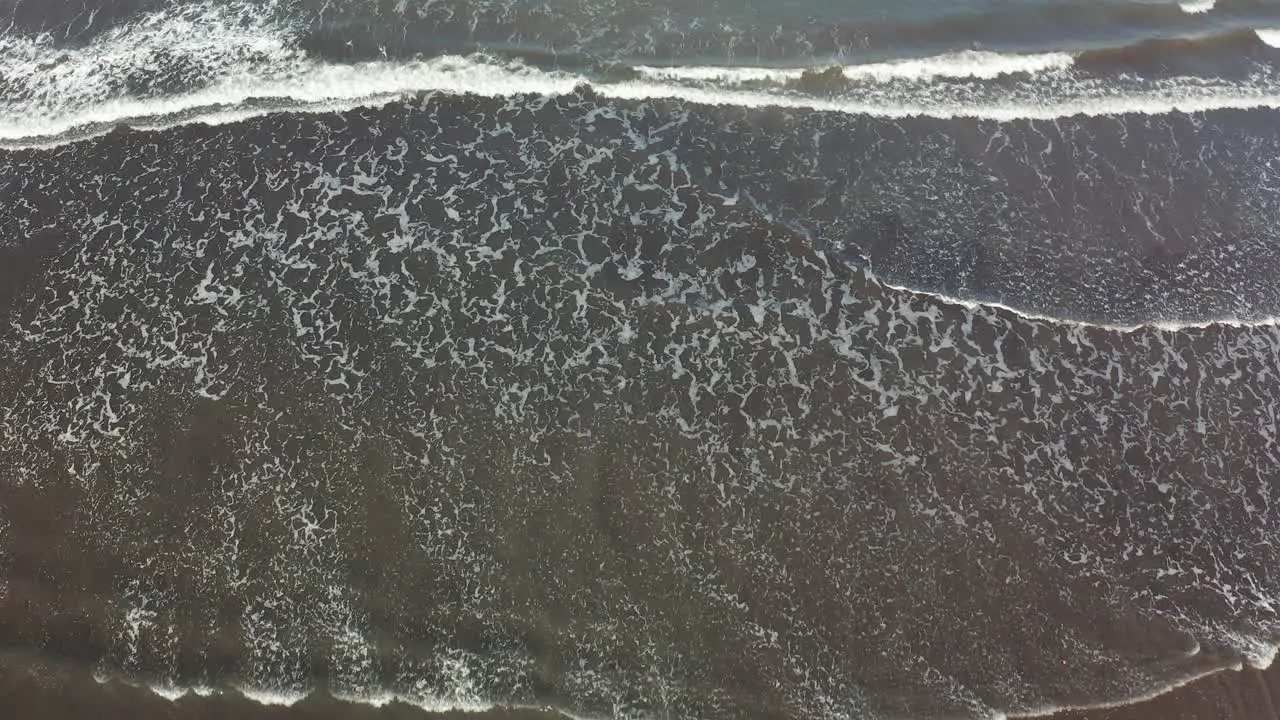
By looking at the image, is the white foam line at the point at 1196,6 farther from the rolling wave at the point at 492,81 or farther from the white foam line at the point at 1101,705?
the white foam line at the point at 1101,705

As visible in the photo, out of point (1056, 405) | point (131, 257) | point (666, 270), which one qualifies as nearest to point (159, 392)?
point (131, 257)

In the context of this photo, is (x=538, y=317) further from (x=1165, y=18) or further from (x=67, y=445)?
(x=1165, y=18)

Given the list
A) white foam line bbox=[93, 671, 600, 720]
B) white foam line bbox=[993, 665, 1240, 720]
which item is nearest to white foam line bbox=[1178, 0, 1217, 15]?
white foam line bbox=[993, 665, 1240, 720]

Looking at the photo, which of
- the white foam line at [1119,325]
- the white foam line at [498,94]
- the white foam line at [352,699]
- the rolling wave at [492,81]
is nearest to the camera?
the white foam line at [352,699]

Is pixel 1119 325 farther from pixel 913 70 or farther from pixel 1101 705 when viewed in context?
pixel 913 70

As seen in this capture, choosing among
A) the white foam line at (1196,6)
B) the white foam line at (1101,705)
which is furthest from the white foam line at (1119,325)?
the white foam line at (1196,6)

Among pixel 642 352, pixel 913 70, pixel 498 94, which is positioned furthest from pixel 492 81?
pixel 913 70

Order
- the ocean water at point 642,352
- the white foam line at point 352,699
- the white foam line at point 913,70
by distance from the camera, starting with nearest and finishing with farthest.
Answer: the white foam line at point 352,699 → the ocean water at point 642,352 → the white foam line at point 913,70
